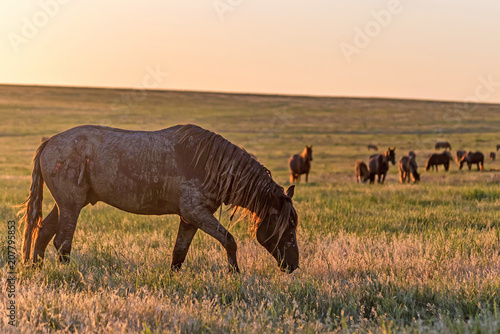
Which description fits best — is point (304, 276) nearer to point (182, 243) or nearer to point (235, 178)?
point (235, 178)

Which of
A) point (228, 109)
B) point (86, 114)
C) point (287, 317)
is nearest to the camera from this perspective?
point (287, 317)

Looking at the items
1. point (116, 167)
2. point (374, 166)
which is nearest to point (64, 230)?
point (116, 167)

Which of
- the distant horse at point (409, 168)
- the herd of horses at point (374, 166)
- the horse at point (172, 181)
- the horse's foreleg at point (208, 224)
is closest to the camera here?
the horse's foreleg at point (208, 224)

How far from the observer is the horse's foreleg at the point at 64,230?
6.33m

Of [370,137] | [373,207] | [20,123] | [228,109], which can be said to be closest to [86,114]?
[20,123]

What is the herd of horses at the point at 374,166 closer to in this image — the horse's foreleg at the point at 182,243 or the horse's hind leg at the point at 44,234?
the horse's foreleg at the point at 182,243

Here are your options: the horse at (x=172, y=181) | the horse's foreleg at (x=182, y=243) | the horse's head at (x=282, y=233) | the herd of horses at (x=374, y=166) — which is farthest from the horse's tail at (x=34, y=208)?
the herd of horses at (x=374, y=166)

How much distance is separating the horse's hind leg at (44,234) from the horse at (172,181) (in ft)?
1.28

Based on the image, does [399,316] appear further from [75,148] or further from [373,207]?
[373,207]

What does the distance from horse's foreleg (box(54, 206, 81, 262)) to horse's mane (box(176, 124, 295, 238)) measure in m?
1.65

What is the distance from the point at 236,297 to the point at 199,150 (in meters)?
1.99

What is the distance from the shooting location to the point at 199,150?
20.2ft

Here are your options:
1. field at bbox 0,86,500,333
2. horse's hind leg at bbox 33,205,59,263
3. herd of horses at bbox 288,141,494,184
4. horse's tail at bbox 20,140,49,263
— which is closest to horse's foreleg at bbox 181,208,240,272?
field at bbox 0,86,500,333

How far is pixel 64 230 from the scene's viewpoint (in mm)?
6344
